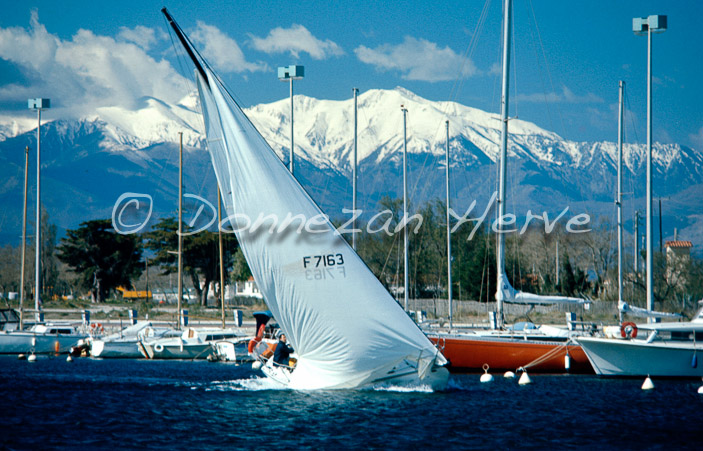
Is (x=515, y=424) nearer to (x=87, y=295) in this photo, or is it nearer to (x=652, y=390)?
(x=652, y=390)

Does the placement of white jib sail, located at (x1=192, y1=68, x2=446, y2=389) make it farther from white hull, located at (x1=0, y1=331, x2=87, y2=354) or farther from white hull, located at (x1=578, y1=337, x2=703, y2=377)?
white hull, located at (x1=0, y1=331, x2=87, y2=354)

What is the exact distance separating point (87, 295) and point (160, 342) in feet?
246

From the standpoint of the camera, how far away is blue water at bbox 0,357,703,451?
19094 millimetres

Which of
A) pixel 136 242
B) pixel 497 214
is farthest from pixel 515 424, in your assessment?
pixel 136 242

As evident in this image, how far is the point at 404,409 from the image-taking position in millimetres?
22672

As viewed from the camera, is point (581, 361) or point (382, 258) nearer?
point (581, 361)

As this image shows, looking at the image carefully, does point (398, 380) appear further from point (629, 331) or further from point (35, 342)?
point (35, 342)

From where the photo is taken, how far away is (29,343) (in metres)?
46.6

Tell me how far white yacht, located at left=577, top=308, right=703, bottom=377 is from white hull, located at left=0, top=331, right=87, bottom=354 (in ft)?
93.6

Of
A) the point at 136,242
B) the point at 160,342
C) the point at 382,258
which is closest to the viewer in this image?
the point at 160,342

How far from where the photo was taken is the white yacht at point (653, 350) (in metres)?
31.0

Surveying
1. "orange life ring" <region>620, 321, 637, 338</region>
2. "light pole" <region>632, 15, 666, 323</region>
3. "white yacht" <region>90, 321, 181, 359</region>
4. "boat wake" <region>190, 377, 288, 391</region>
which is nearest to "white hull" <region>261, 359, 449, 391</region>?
"boat wake" <region>190, 377, 288, 391</region>

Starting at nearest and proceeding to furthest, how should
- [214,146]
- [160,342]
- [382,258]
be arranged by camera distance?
[214,146]
[160,342]
[382,258]
